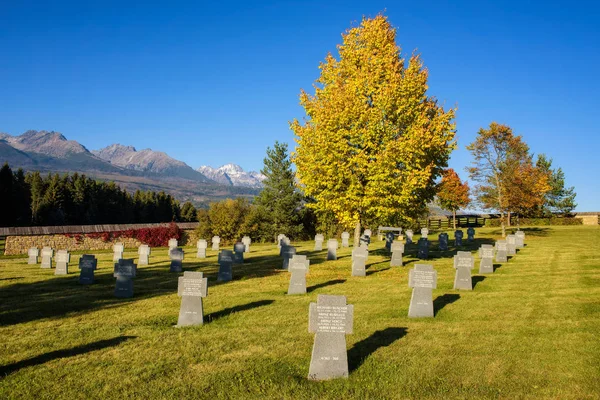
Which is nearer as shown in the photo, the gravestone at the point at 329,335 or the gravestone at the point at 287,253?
the gravestone at the point at 329,335

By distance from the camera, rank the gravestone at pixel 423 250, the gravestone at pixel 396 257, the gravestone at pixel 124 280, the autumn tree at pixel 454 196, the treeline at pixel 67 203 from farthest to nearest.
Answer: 1. the treeline at pixel 67 203
2. the autumn tree at pixel 454 196
3. the gravestone at pixel 423 250
4. the gravestone at pixel 396 257
5. the gravestone at pixel 124 280

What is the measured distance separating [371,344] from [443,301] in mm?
5223

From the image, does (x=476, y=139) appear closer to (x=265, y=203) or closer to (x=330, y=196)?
(x=265, y=203)

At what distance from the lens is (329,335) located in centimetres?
805

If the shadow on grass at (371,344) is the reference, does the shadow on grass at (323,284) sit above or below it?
above

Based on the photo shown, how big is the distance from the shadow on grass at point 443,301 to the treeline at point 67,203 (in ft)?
199

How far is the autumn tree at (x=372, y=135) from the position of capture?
19766mm

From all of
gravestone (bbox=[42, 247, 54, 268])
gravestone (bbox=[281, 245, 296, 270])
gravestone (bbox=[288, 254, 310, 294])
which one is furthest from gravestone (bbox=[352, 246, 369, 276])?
gravestone (bbox=[42, 247, 54, 268])

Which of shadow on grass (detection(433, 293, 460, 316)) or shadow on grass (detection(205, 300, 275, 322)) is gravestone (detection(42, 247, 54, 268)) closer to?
shadow on grass (detection(205, 300, 275, 322))

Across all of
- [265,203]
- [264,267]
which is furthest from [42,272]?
[265,203]

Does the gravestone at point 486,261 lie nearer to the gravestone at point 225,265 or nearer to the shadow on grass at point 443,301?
the shadow on grass at point 443,301

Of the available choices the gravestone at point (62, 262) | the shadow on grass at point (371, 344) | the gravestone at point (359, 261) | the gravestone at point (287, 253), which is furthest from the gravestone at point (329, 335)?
the gravestone at point (62, 262)

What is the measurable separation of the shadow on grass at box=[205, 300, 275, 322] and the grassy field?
0.20 ft

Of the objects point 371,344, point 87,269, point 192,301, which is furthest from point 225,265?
point 371,344
